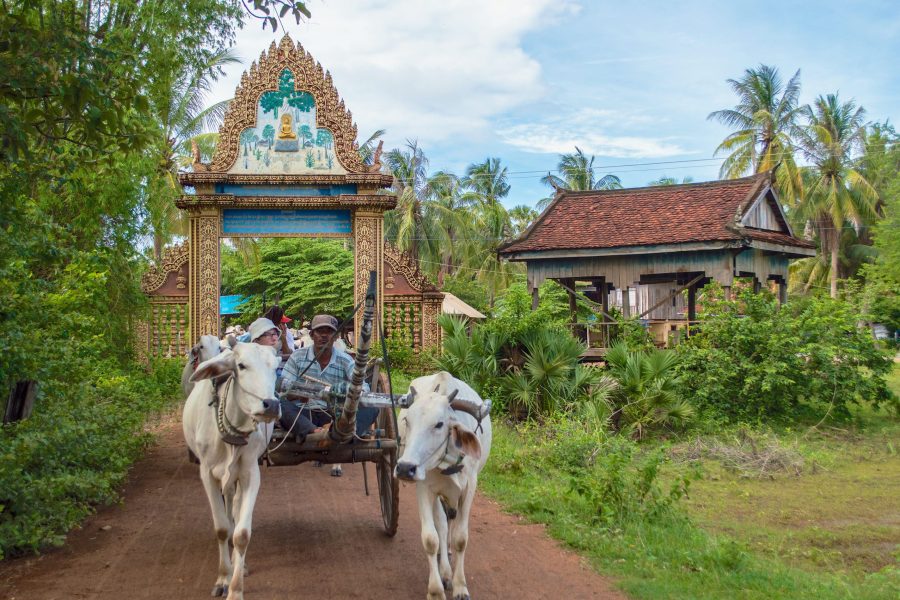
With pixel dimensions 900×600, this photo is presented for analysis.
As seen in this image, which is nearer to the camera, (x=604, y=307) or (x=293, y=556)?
(x=293, y=556)

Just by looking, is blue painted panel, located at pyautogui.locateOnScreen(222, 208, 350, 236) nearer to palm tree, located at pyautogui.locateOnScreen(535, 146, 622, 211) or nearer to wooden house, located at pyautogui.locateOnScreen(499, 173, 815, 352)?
wooden house, located at pyautogui.locateOnScreen(499, 173, 815, 352)

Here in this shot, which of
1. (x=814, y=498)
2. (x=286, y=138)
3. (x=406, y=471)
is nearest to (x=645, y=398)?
(x=814, y=498)

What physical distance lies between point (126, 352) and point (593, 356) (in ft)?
29.2

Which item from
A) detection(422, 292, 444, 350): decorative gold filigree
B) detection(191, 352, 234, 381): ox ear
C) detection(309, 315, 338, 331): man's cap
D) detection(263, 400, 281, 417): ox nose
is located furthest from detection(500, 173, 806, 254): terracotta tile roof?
detection(263, 400, 281, 417): ox nose

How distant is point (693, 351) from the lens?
15.5 metres

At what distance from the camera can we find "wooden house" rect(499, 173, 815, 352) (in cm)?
1766

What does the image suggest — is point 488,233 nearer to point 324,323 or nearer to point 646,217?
point 646,217

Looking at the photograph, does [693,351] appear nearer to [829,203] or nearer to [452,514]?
[452,514]

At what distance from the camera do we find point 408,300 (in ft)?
55.1

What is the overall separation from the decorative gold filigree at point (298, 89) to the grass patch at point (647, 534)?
7408 mm

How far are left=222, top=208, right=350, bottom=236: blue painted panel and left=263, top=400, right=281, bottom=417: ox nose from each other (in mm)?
11372

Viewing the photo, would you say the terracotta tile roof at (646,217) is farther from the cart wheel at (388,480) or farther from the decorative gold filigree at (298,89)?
the cart wheel at (388,480)

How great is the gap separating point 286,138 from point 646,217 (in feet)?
27.0

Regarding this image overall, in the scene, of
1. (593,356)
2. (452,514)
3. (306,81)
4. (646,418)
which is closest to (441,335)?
(593,356)
